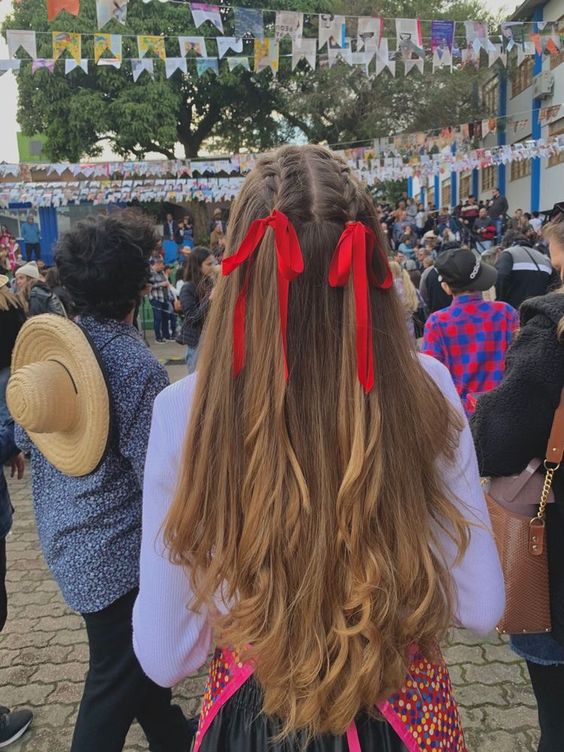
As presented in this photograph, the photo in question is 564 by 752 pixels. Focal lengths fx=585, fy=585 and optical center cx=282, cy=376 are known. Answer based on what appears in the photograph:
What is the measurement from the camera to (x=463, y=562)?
1013 mm

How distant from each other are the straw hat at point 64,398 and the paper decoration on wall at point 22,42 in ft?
28.6

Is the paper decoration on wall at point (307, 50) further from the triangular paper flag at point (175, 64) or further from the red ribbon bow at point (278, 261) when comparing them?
the red ribbon bow at point (278, 261)

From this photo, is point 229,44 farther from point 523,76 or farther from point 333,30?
point 523,76

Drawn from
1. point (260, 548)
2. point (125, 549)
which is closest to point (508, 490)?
point (260, 548)

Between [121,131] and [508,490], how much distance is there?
22324mm

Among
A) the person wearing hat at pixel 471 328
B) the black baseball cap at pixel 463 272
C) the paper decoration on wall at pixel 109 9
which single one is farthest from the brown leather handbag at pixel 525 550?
the paper decoration on wall at pixel 109 9

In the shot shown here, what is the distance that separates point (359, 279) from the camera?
34.4 inches

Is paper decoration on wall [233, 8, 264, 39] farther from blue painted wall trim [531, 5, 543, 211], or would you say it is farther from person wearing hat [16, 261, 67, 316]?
blue painted wall trim [531, 5, 543, 211]

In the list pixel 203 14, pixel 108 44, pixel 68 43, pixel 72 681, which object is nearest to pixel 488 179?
pixel 203 14

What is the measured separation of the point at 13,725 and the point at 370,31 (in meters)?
10.6

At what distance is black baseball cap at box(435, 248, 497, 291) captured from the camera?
3.10 m

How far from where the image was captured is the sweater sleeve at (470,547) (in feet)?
3.25

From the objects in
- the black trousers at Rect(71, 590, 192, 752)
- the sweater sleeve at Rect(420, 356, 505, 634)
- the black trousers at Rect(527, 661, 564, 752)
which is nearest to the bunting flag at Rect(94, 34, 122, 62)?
the black trousers at Rect(71, 590, 192, 752)

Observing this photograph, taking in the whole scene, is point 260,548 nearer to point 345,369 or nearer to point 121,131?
point 345,369
